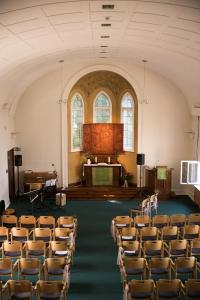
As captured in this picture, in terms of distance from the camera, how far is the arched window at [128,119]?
69.6 ft

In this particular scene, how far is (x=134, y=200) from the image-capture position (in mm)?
19500

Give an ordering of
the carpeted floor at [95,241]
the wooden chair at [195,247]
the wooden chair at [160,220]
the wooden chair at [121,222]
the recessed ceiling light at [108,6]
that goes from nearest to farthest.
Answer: the recessed ceiling light at [108,6] → the carpeted floor at [95,241] → the wooden chair at [195,247] → the wooden chair at [121,222] → the wooden chair at [160,220]

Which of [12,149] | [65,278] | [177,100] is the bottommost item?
[65,278]

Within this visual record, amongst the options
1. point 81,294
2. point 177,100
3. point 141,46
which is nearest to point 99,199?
point 177,100

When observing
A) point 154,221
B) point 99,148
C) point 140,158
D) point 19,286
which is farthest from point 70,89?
point 19,286

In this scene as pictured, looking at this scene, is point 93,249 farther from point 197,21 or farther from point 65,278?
point 197,21

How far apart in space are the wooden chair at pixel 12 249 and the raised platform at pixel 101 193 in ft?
30.2

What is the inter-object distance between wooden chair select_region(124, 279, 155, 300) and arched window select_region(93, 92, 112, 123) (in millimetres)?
14187

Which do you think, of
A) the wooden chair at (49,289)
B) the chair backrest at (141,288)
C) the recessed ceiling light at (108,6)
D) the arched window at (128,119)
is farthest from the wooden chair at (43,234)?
the arched window at (128,119)

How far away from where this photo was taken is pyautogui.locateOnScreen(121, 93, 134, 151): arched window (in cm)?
2122

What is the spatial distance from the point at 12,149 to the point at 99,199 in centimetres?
529

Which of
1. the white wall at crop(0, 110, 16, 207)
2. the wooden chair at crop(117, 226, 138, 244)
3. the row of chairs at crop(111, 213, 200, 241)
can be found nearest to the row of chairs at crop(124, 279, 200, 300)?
the wooden chair at crop(117, 226, 138, 244)

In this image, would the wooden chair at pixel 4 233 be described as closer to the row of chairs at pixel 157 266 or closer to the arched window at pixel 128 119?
the row of chairs at pixel 157 266

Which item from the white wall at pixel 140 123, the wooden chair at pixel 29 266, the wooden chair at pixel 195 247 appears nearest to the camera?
the wooden chair at pixel 29 266
